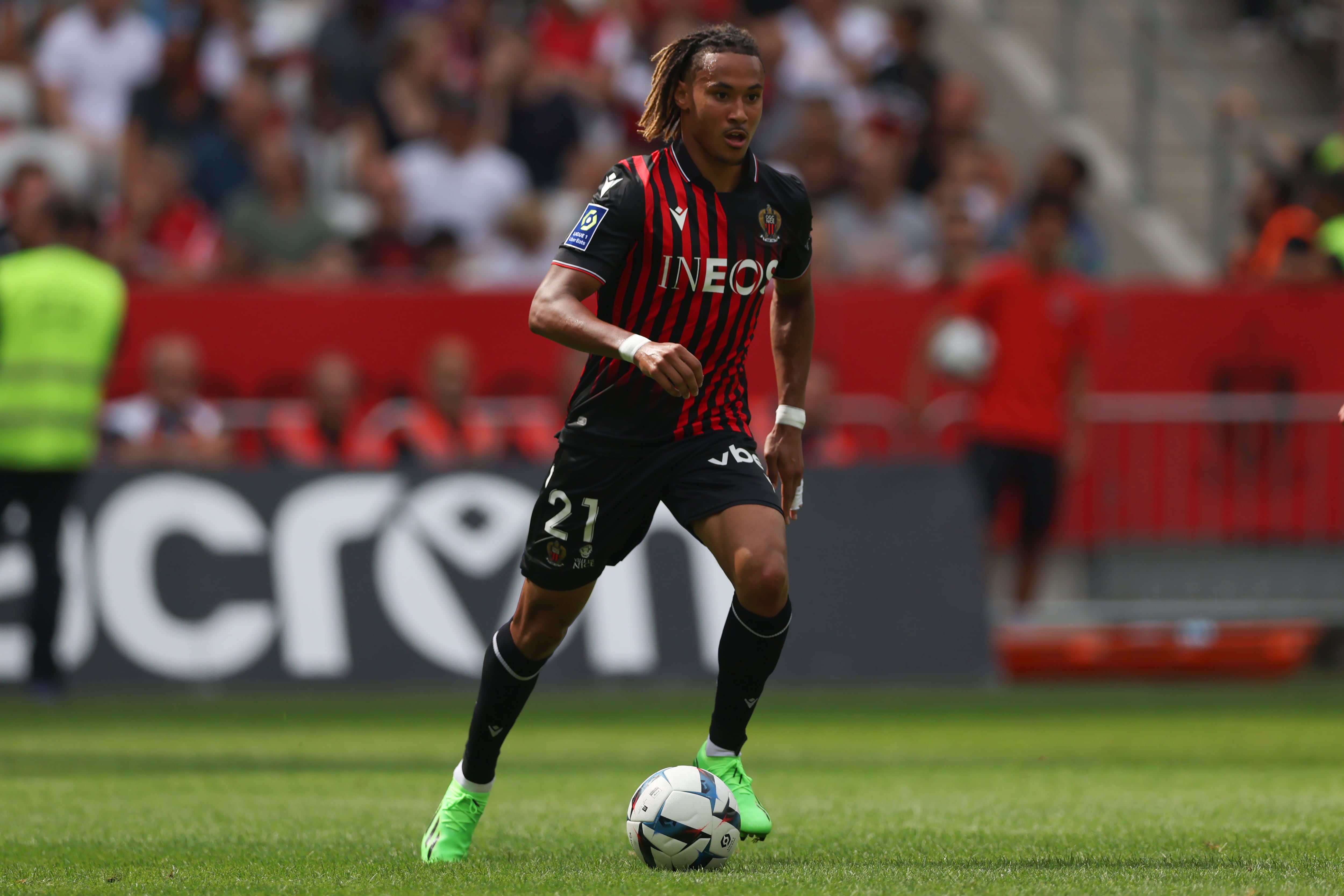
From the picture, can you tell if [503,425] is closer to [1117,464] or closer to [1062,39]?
[1117,464]

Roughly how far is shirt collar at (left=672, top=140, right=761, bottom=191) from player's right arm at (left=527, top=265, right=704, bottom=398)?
466 mm

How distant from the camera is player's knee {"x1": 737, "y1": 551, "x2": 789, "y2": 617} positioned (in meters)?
5.78

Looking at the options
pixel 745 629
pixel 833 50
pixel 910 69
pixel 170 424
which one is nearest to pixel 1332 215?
pixel 910 69

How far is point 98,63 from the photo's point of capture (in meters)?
16.8

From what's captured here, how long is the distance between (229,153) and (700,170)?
1076cm

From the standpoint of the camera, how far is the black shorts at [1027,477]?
1300 cm

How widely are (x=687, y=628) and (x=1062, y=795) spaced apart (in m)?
4.91

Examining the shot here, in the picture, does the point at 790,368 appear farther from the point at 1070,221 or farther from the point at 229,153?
the point at 229,153

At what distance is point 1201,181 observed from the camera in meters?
18.2

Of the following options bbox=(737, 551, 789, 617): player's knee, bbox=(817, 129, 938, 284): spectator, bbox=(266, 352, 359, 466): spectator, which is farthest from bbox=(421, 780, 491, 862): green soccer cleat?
bbox=(817, 129, 938, 284): spectator

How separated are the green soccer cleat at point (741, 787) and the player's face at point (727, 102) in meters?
1.84

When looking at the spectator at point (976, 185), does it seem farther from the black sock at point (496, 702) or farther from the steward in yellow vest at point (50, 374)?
the black sock at point (496, 702)

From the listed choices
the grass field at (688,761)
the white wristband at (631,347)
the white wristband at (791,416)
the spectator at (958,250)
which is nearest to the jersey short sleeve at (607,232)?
the white wristband at (631,347)

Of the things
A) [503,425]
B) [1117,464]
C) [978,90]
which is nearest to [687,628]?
[503,425]
